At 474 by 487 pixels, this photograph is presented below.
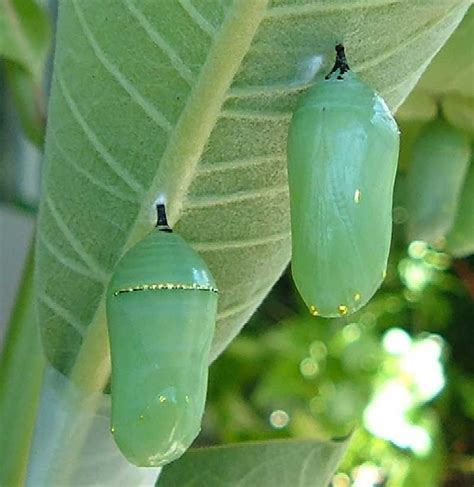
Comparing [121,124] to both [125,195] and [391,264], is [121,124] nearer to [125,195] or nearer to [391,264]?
[125,195]

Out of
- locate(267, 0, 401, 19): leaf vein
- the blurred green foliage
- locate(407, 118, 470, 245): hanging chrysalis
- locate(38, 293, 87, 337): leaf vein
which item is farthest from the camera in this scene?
the blurred green foliage

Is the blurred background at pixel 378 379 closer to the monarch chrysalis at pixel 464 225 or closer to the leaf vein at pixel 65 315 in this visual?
the monarch chrysalis at pixel 464 225

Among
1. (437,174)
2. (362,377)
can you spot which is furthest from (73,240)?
(362,377)

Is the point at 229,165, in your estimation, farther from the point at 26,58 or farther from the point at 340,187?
the point at 26,58

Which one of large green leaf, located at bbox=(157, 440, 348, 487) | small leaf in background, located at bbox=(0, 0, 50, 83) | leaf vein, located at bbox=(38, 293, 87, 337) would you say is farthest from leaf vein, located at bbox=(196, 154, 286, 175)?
small leaf in background, located at bbox=(0, 0, 50, 83)

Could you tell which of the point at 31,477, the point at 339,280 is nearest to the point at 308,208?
the point at 339,280

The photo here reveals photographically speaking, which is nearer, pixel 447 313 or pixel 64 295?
pixel 64 295

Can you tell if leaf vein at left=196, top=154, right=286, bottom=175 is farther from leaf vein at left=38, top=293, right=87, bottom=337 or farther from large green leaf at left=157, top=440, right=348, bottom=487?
large green leaf at left=157, top=440, right=348, bottom=487
